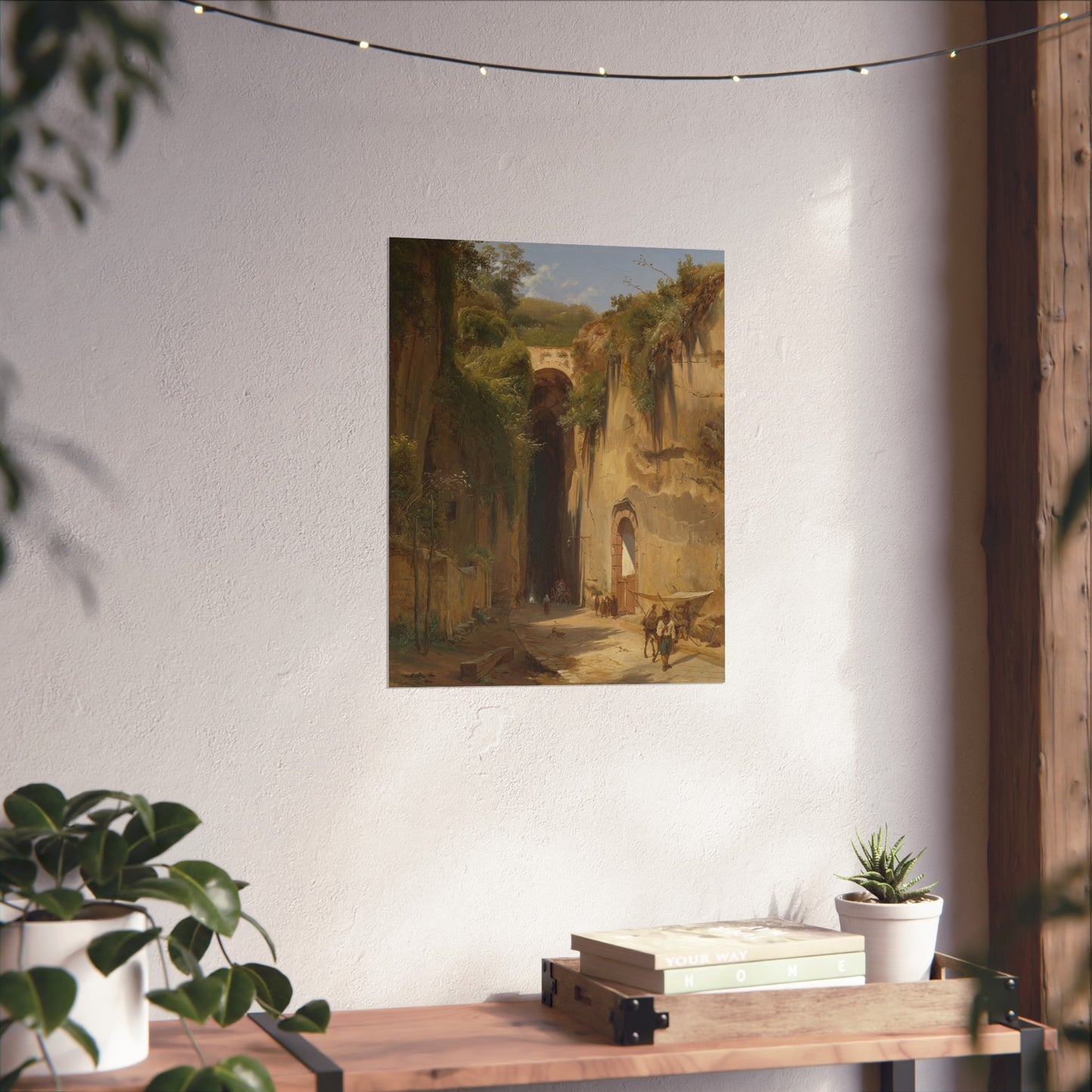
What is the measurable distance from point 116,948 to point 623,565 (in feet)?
3.37

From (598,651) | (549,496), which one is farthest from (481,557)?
(598,651)

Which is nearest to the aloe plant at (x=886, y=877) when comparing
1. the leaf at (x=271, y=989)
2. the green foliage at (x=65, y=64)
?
the leaf at (x=271, y=989)

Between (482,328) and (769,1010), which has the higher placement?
(482,328)

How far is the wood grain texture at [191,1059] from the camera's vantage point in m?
1.54

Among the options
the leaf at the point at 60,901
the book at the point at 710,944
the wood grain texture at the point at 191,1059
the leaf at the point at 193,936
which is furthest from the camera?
the book at the point at 710,944

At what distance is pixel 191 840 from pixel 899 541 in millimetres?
1338

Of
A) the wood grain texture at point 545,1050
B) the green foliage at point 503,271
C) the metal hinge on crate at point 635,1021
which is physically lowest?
the wood grain texture at point 545,1050

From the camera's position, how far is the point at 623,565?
2.12 meters

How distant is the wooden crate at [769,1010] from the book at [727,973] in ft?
0.04

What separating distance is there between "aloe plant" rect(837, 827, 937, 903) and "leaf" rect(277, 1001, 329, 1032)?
2.84 ft

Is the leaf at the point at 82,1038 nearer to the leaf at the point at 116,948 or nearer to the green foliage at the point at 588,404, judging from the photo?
the leaf at the point at 116,948

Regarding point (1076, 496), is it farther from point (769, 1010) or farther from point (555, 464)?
point (555, 464)

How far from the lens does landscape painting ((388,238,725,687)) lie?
2.05 m

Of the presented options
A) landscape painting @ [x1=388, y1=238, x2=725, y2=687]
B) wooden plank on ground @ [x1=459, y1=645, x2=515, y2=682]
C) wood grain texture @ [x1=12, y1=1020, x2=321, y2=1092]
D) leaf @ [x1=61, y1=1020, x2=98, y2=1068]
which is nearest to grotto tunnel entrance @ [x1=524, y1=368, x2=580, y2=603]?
landscape painting @ [x1=388, y1=238, x2=725, y2=687]
